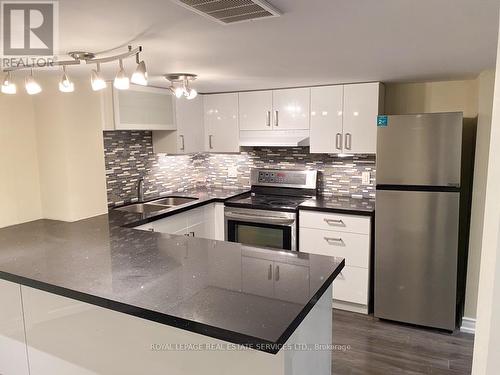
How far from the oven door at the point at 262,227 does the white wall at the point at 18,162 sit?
1734 millimetres

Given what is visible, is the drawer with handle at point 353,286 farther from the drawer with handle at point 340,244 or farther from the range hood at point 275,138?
the range hood at point 275,138

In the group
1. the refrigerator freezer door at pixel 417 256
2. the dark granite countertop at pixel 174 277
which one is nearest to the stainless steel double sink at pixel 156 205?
the dark granite countertop at pixel 174 277

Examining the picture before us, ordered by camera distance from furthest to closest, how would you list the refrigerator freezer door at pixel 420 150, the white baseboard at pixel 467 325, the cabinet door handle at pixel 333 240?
the cabinet door handle at pixel 333 240 → the white baseboard at pixel 467 325 → the refrigerator freezer door at pixel 420 150

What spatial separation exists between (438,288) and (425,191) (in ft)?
2.63

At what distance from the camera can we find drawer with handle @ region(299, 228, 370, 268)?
3.27 m

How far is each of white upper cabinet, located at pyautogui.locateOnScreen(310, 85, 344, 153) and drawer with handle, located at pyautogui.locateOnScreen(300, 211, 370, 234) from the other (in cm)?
64

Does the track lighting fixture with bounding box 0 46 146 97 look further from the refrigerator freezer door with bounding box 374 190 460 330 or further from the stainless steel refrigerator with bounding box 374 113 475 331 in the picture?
the refrigerator freezer door with bounding box 374 190 460 330

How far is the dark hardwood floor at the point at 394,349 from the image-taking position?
257 cm

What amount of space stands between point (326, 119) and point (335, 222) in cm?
98

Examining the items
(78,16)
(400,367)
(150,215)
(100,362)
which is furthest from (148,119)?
(400,367)

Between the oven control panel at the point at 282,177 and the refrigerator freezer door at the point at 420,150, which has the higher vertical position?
the refrigerator freezer door at the point at 420,150

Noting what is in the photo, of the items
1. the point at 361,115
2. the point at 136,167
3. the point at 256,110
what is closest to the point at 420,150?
the point at 361,115

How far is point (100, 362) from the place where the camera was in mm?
1679

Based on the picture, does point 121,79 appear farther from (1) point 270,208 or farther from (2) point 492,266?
(1) point 270,208
